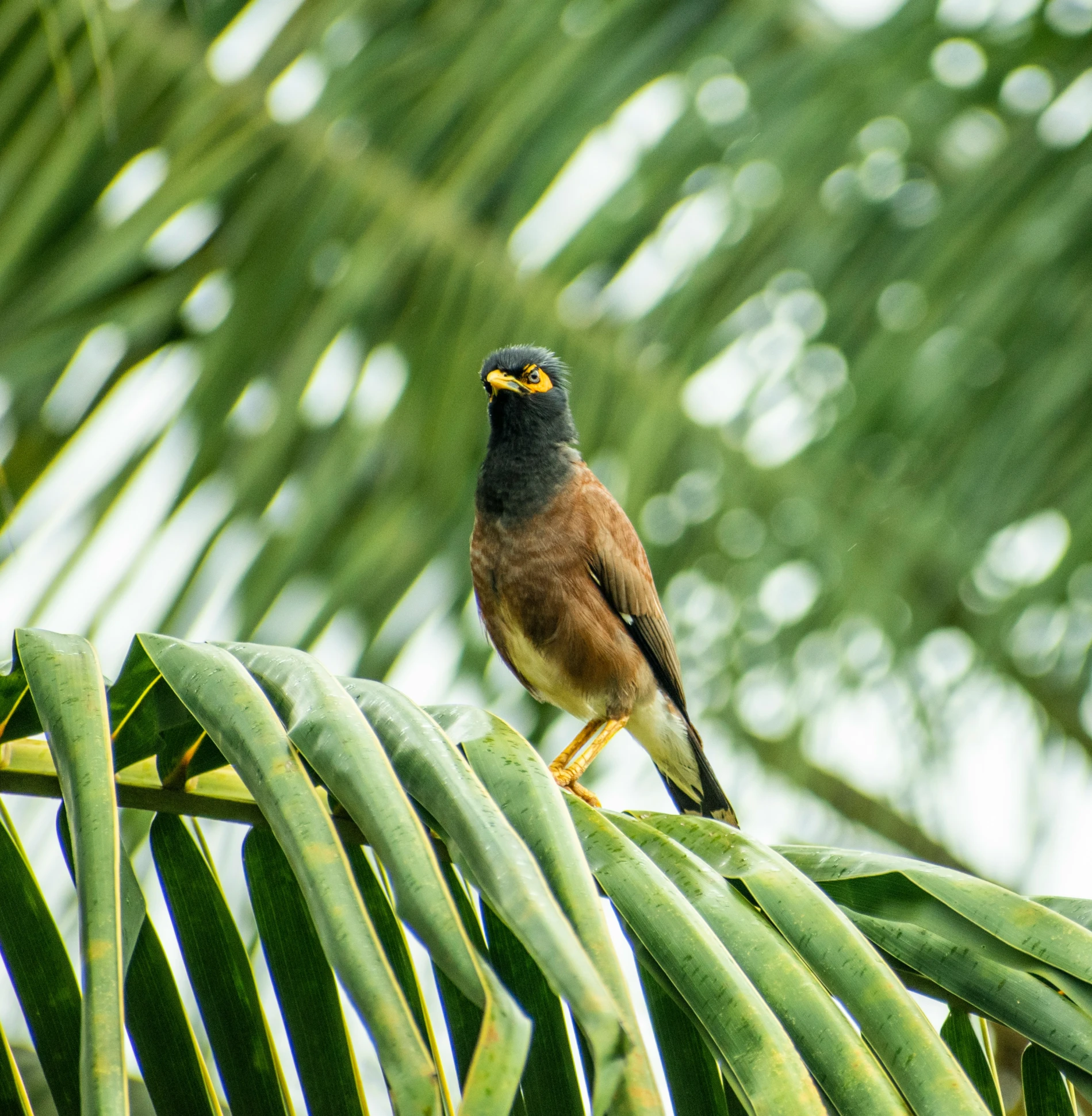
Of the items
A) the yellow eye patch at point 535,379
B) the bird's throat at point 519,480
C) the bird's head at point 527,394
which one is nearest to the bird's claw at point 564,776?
the bird's throat at point 519,480

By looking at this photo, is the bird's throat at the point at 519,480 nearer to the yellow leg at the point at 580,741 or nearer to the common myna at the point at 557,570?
the common myna at the point at 557,570

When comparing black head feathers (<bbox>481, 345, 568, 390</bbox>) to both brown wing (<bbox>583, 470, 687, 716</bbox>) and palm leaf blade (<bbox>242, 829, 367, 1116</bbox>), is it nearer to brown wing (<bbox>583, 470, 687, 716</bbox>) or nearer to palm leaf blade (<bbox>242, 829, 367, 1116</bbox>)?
brown wing (<bbox>583, 470, 687, 716</bbox>)

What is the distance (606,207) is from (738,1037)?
2.28 metres

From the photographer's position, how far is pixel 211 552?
2334mm

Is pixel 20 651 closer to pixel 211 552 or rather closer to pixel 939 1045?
pixel 939 1045

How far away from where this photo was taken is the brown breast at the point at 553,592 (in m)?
2.59

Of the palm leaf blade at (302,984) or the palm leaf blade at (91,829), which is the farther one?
the palm leaf blade at (302,984)

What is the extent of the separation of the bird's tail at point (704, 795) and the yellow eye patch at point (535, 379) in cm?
89

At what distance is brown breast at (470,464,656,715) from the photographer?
2.59m

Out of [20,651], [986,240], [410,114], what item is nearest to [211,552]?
[410,114]

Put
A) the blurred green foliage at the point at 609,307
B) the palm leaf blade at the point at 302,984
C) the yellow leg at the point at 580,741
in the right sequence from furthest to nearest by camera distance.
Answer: the yellow leg at the point at 580,741 < the blurred green foliage at the point at 609,307 < the palm leaf blade at the point at 302,984

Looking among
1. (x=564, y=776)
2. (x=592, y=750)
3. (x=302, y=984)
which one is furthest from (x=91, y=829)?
(x=592, y=750)

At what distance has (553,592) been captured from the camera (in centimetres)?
260

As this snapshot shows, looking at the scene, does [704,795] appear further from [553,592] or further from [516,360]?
[516,360]
